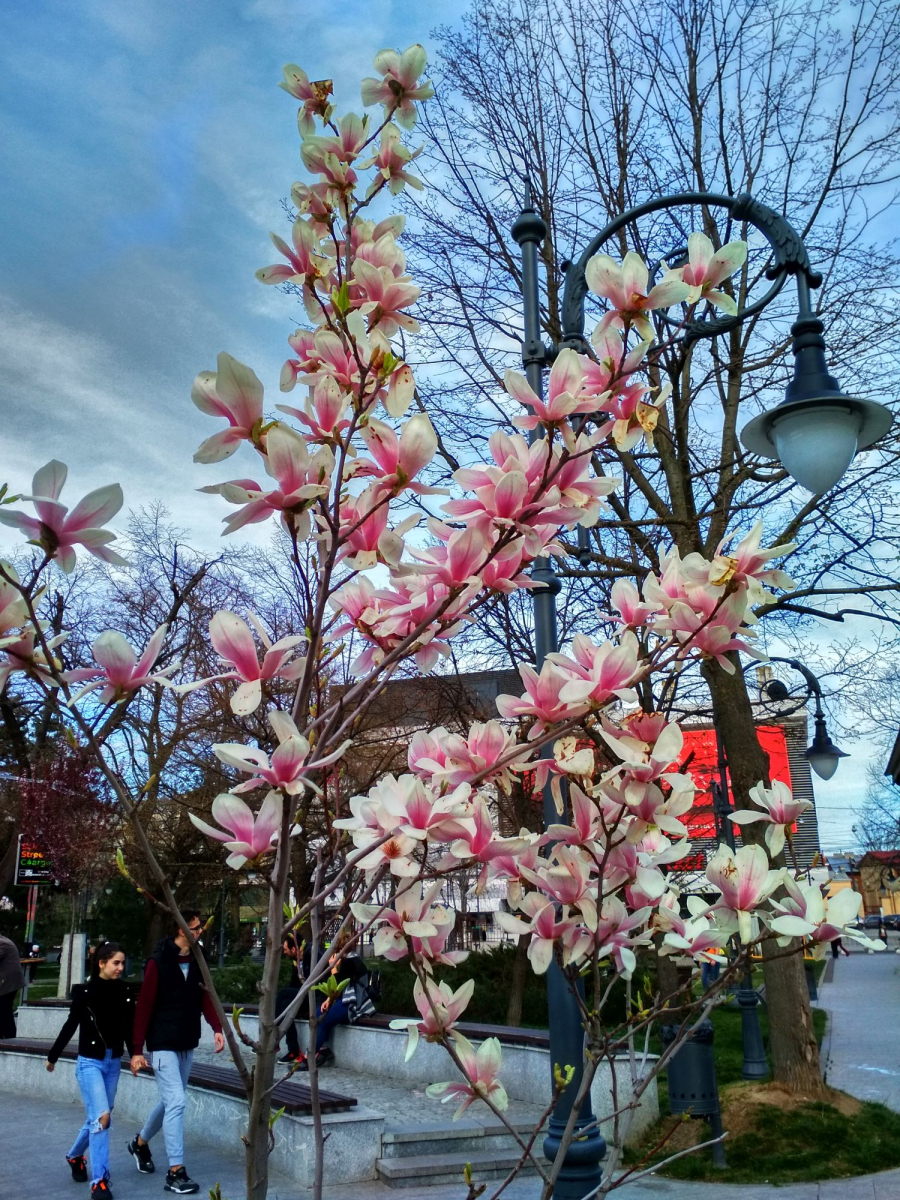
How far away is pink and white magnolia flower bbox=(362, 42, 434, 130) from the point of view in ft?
5.98

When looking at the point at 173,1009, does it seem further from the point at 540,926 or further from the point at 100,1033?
the point at 540,926

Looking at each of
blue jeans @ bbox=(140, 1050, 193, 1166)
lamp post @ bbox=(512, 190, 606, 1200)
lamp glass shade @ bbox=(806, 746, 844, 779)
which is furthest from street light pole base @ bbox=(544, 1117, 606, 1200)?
lamp glass shade @ bbox=(806, 746, 844, 779)

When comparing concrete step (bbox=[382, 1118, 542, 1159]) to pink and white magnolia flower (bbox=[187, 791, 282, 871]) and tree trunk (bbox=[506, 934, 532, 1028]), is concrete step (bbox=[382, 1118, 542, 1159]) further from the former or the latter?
pink and white magnolia flower (bbox=[187, 791, 282, 871])

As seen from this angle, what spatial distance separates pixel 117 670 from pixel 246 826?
29 centimetres

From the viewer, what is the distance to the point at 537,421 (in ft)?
4.89

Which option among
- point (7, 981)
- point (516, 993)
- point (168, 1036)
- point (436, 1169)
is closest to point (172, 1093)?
point (168, 1036)

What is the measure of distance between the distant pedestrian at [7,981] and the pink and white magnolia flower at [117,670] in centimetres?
925

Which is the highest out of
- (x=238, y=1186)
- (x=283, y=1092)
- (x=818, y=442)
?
(x=818, y=442)

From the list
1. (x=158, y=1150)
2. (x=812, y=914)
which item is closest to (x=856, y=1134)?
(x=158, y=1150)

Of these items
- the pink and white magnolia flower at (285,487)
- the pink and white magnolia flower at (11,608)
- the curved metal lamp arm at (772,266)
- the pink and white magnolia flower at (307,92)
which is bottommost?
the pink and white magnolia flower at (11,608)

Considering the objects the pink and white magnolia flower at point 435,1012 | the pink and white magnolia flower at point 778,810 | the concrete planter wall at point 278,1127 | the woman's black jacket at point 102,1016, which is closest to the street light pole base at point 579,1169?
the pink and white magnolia flower at point 435,1012

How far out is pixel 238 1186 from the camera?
245 inches

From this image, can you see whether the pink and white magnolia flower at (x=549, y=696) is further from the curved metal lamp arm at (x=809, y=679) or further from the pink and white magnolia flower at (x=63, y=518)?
the curved metal lamp arm at (x=809, y=679)

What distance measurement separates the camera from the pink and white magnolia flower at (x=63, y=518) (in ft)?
3.96
